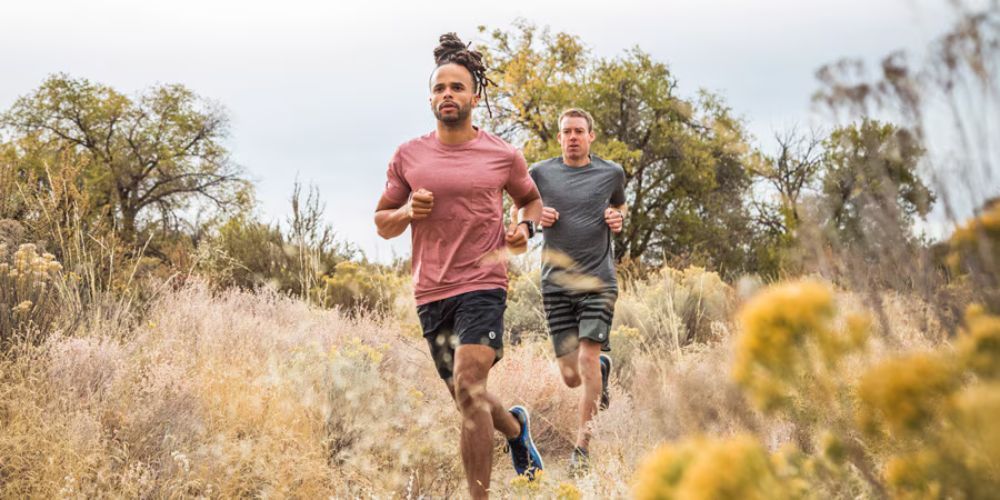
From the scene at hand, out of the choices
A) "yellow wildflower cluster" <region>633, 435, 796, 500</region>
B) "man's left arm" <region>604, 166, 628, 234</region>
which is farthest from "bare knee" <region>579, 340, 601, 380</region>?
"yellow wildflower cluster" <region>633, 435, 796, 500</region>

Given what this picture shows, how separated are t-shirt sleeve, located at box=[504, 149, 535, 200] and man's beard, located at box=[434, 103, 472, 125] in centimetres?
33

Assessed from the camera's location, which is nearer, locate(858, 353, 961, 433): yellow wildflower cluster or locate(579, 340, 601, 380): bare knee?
locate(858, 353, 961, 433): yellow wildflower cluster

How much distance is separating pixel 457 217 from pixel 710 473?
3.40 m

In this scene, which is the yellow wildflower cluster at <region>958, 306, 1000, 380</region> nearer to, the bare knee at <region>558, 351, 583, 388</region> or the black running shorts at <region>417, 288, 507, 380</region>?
the black running shorts at <region>417, 288, 507, 380</region>

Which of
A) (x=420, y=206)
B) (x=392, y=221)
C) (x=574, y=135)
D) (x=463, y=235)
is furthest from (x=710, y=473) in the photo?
(x=574, y=135)

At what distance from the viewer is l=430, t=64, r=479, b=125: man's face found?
4.39 metres

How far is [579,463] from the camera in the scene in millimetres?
5020

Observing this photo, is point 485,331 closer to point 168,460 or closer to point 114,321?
point 168,460

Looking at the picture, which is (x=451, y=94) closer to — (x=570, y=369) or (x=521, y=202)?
(x=521, y=202)

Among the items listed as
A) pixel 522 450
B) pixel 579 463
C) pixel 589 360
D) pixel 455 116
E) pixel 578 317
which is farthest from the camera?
pixel 578 317

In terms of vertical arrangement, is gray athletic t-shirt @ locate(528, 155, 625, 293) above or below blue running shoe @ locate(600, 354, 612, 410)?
above

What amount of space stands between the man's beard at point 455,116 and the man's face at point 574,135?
1.66 meters

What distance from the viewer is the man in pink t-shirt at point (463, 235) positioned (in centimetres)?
409

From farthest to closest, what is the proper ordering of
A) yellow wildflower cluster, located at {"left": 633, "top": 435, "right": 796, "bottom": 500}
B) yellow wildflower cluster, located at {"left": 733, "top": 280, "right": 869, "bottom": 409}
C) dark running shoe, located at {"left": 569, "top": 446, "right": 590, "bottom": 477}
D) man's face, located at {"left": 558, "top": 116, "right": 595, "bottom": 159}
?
man's face, located at {"left": 558, "top": 116, "right": 595, "bottom": 159} < dark running shoe, located at {"left": 569, "top": 446, "right": 590, "bottom": 477} < yellow wildflower cluster, located at {"left": 733, "top": 280, "right": 869, "bottom": 409} < yellow wildflower cluster, located at {"left": 633, "top": 435, "right": 796, "bottom": 500}
